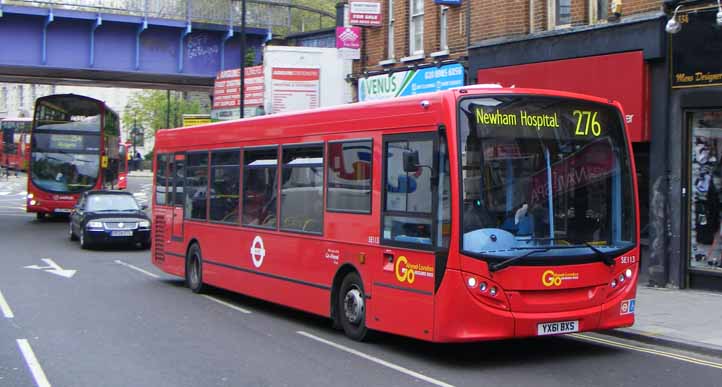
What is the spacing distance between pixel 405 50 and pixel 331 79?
19.7ft

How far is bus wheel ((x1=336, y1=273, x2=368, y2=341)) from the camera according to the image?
10.1 metres

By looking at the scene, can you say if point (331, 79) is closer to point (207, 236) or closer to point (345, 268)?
point (207, 236)

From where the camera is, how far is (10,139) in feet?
240

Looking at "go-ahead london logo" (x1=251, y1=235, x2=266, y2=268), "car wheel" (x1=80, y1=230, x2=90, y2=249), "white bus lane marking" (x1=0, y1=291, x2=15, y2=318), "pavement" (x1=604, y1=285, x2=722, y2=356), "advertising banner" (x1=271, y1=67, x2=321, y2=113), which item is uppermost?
"advertising banner" (x1=271, y1=67, x2=321, y2=113)

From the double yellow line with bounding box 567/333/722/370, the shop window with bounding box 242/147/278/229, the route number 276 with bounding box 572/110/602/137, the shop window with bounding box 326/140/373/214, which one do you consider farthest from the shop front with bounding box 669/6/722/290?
the shop window with bounding box 242/147/278/229

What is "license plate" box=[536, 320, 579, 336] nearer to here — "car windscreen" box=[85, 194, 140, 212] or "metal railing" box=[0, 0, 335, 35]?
"car windscreen" box=[85, 194, 140, 212]

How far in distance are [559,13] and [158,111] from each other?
61403mm

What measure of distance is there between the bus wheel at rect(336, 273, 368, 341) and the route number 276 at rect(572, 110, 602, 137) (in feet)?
9.80

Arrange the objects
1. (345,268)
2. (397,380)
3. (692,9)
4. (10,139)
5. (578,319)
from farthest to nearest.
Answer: (10,139)
(692,9)
(345,268)
(578,319)
(397,380)

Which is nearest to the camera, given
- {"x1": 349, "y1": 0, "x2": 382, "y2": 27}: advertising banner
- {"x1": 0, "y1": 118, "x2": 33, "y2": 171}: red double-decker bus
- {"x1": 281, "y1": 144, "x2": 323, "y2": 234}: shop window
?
{"x1": 281, "y1": 144, "x2": 323, "y2": 234}: shop window

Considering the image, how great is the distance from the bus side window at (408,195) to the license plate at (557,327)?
1406mm

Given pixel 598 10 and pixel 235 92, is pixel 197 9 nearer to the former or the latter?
pixel 235 92

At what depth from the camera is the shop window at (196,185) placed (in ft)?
48.0

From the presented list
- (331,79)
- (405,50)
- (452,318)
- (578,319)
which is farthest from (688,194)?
(331,79)
